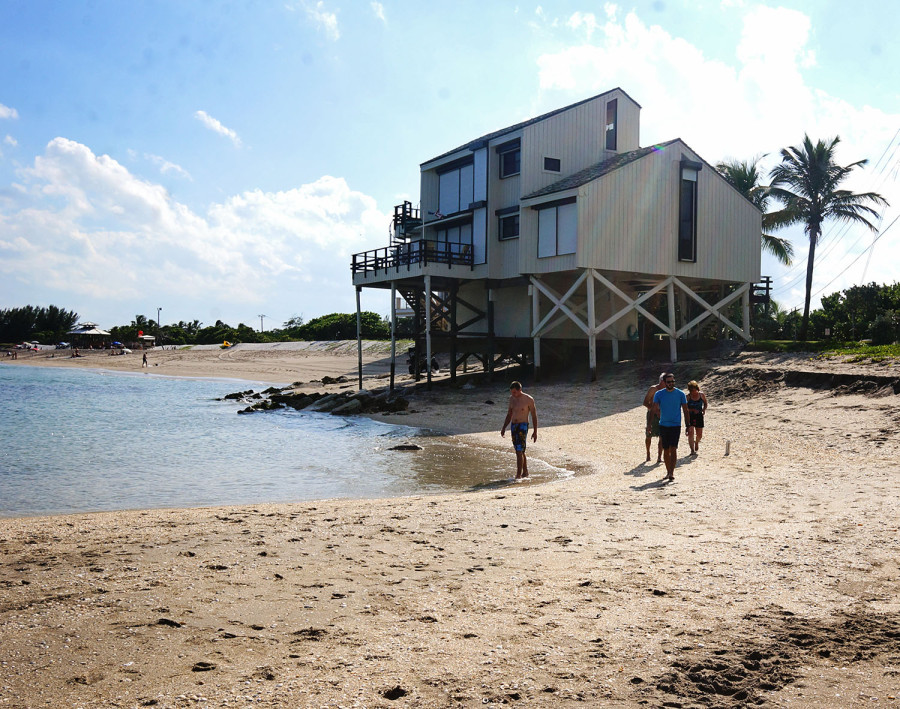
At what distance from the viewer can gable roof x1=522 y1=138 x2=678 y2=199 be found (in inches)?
1066

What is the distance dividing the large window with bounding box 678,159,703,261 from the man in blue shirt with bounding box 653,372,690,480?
1762 centimetres

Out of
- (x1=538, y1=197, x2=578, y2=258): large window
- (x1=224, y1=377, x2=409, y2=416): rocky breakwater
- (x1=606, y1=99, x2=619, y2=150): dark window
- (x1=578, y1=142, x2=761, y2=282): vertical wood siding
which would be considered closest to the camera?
(x1=538, y1=197, x2=578, y2=258): large window

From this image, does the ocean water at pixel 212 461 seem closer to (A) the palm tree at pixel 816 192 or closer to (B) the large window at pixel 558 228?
(B) the large window at pixel 558 228

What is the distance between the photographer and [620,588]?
6.08 meters

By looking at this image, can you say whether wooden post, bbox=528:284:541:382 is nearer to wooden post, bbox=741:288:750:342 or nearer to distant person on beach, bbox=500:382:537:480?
wooden post, bbox=741:288:750:342

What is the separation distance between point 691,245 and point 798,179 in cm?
1602

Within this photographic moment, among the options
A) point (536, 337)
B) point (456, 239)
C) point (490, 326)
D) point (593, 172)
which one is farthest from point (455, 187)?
point (536, 337)

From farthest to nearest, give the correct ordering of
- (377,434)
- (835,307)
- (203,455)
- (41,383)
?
(41,383) < (835,307) < (377,434) < (203,455)

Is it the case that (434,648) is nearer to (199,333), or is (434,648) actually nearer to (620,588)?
(620,588)

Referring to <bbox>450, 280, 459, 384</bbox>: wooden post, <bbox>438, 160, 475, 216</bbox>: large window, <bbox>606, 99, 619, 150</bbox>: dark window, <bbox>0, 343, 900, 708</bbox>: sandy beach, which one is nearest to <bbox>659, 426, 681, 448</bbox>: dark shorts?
<bbox>0, 343, 900, 708</bbox>: sandy beach

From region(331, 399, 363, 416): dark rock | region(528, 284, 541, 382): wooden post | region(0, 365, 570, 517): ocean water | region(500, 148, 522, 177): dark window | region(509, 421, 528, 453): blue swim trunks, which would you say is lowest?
region(0, 365, 570, 517): ocean water

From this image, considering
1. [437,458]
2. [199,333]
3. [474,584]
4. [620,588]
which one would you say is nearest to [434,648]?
[474,584]

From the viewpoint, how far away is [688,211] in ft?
95.3

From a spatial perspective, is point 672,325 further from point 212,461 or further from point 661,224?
point 212,461
